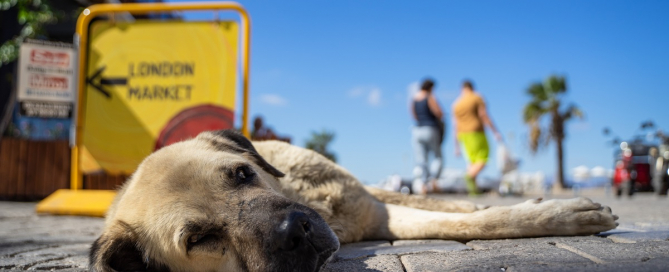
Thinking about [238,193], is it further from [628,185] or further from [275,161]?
[628,185]

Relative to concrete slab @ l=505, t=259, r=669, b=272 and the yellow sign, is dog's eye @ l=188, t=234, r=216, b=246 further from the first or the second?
the yellow sign

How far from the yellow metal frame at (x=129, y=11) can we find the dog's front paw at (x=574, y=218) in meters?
4.09

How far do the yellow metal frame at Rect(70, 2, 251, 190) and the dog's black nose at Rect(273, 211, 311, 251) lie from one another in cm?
419

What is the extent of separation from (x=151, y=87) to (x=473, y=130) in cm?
615

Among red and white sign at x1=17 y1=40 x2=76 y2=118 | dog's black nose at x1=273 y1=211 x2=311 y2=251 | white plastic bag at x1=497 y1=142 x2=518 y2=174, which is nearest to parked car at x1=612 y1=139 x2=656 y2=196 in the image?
white plastic bag at x1=497 y1=142 x2=518 y2=174

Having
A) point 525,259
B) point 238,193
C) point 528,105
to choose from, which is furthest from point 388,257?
point 528,105

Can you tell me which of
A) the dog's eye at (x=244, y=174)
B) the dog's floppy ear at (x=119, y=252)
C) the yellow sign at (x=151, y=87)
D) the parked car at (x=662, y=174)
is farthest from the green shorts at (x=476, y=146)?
the dog's floppy ear at (x=119, y=252)

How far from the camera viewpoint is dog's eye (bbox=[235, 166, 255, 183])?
2.47 metres

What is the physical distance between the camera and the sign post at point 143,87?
6.17 meters

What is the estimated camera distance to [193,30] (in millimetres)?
6348

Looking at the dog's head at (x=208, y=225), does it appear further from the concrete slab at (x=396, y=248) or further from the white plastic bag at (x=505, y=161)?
the white plastic bag at (x=505, y=161)

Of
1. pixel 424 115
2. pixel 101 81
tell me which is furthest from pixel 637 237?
pixel 424 115

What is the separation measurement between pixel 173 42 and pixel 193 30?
0.32 meters

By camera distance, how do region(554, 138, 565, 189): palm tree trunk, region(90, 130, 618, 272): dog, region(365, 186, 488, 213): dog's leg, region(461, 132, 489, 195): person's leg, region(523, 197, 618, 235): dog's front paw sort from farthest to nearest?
region(554, 138, 565, 189): palm tree trunk → region(461, 132, 489, 195): person's leg → region(365, 186, 488, 213): dog's leg → region(523, 197, 618, 235): dog's front paw → region(90, 130, 618, 272): dog
